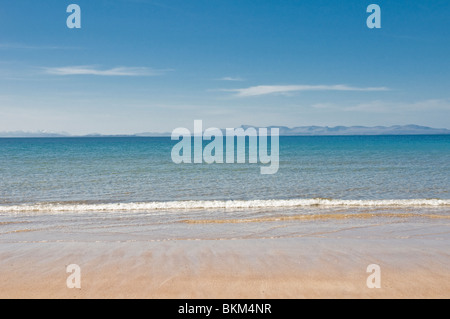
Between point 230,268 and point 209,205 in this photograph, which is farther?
point 209,205

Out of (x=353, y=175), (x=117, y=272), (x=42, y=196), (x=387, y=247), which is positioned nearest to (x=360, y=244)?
(x=387, y=247)

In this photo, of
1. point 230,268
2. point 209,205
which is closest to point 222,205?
point 209,205

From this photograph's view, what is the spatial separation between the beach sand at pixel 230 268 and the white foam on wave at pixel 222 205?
5779mm

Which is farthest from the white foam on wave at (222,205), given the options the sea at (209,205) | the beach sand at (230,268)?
the beach sand at (230,268)

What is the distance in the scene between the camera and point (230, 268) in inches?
287

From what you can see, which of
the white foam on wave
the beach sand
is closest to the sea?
the white foam on wave

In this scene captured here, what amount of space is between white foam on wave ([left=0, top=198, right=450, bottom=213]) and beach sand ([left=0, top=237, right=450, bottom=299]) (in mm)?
5779

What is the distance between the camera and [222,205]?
15641 millimetres

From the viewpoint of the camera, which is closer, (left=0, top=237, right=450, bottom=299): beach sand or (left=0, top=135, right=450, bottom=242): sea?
(left=0, top=237, right=450, bottom=299): beach sand

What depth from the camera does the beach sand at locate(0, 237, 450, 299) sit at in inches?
242

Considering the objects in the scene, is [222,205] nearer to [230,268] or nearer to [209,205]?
[209,205]

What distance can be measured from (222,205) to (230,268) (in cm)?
837

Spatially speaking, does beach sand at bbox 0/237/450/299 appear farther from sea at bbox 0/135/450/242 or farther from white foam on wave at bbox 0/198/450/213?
white foam on wave at bbox 0/198/450/213
